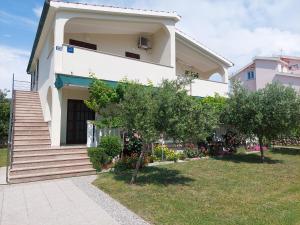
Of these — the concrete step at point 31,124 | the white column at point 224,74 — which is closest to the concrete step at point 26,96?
the concrete step at point 31,124

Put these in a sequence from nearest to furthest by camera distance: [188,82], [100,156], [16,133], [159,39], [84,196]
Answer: [84,196] → [188,82] → [100,156] → [16,133] → [159,39]

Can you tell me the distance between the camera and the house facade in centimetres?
1641

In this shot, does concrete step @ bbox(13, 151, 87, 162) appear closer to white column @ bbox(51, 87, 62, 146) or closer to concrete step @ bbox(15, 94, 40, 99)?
white column @ bbox(51, 87, 62, 146)

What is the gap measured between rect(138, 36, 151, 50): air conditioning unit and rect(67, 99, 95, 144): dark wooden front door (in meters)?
7.38

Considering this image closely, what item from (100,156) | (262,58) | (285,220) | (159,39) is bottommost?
(285,220)

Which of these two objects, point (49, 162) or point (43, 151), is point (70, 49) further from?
point (49, 162)

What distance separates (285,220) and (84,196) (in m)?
6.81

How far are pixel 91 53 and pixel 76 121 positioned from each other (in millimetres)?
5448

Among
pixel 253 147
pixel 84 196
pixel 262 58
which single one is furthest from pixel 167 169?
pixel 262 58

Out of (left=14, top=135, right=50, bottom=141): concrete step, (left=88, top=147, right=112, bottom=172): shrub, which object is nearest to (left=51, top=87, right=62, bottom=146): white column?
(left=14, top=135, right=50, bottom=141): concrete step

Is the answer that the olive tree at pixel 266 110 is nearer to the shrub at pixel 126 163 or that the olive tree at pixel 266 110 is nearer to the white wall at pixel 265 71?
the shrub at pixel 126 163

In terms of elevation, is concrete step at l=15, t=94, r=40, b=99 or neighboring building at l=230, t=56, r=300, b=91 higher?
neighboring building at l=230, t=56, r=300, b=91

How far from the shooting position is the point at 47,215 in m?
8.36

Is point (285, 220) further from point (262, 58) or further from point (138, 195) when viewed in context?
Answer: point (262, 58)
